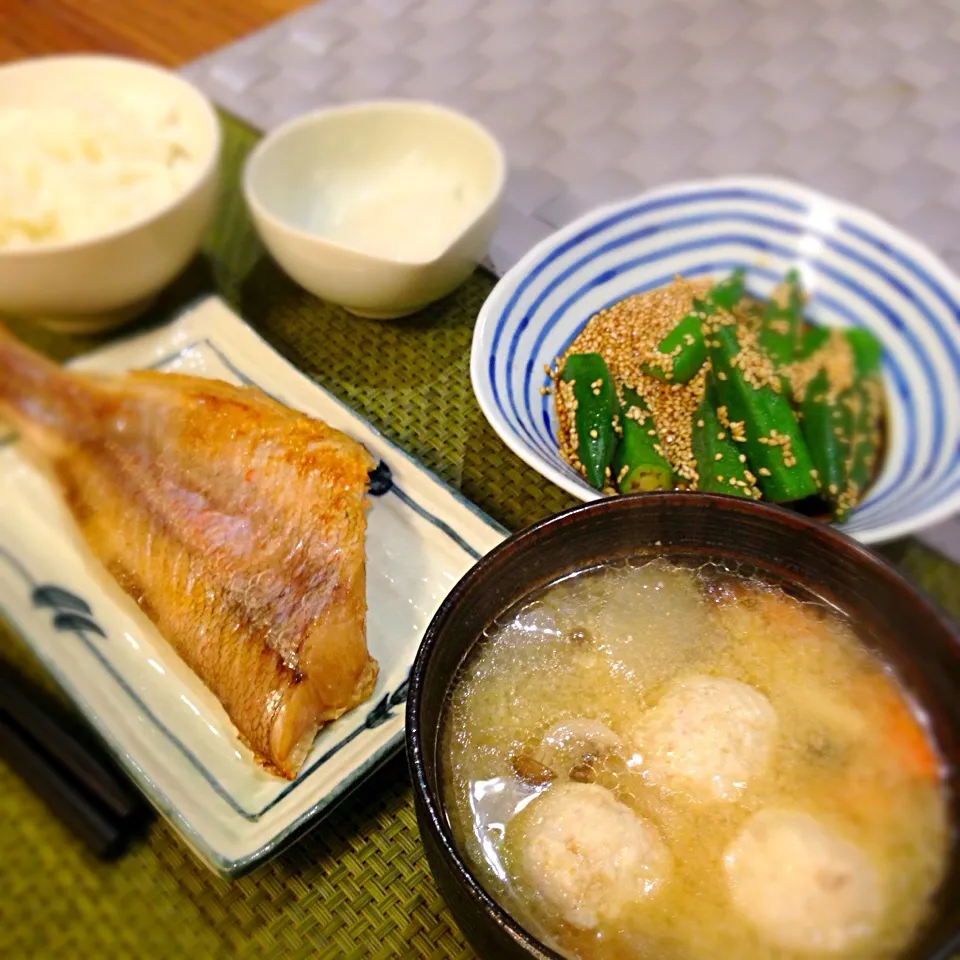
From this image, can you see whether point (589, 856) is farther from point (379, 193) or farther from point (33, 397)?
point (379, 193)

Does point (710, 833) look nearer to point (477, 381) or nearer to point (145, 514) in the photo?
point (477, 381)

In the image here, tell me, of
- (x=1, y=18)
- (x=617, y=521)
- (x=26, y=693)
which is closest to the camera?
(x=617, y=521)

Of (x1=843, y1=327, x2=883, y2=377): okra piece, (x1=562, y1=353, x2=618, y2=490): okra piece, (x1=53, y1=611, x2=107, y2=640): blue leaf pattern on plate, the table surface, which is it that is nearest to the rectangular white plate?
(x1=53, y1=611, x2=107, y2=640): blue leaf pattern on plate

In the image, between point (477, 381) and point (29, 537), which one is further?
point (29, 537)

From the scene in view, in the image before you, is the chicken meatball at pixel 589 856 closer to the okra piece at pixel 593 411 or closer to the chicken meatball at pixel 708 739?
the chicken meatball at pixel 708 739

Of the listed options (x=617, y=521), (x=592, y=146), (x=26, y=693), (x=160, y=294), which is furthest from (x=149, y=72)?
(x=617, y=521)

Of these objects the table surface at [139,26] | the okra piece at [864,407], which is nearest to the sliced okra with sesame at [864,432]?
the okra piece at [864,407]

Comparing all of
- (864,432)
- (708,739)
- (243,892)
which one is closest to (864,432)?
(864,432)
